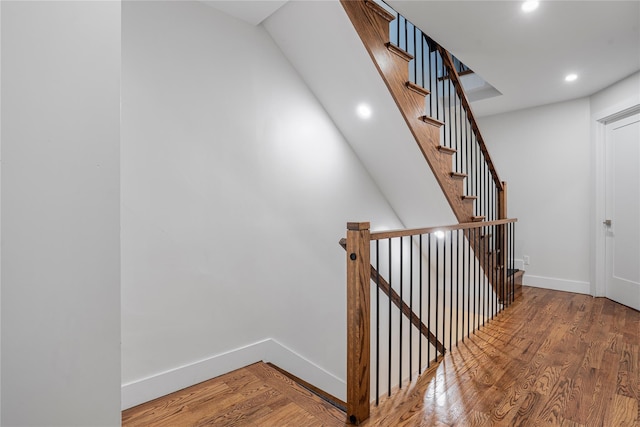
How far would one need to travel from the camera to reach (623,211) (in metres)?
3.29

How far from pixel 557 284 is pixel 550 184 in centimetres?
123

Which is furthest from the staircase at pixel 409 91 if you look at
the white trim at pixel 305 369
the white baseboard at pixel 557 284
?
the white baseboard at pixel 557 284

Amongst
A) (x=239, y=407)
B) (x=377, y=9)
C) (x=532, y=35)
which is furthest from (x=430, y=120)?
(x=239, y=407)

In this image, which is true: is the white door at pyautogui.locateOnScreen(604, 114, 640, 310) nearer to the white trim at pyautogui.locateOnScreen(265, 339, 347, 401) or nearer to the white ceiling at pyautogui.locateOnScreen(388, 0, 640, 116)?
the white ceiling at pyautogui.locateOnScreen(388, 0, 640, 116)

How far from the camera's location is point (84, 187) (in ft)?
2.56

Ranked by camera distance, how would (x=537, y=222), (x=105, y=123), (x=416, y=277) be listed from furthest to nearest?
(x=537, y=222)
(x=416, y=277)
(x=105, y=123)

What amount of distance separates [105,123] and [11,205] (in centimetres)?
27

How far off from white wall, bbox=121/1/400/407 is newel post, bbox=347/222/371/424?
0.99 m

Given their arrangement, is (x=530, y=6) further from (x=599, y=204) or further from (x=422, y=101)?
(x=599, y=204)

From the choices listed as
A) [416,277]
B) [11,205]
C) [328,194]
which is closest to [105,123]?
[11,205]

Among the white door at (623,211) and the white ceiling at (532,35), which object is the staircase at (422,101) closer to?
the white ceiling at (532,35)

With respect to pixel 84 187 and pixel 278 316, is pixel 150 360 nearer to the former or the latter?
pixel 278 316

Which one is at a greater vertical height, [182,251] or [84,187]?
[84,187]

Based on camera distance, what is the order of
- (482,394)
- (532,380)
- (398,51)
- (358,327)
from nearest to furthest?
1. (358,327)
2. (482,394)
3. (532,380)
4. (398,51)
